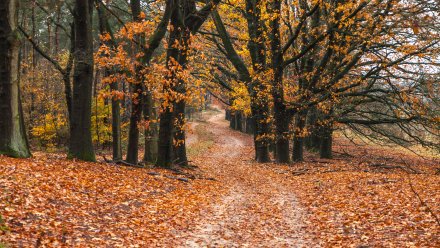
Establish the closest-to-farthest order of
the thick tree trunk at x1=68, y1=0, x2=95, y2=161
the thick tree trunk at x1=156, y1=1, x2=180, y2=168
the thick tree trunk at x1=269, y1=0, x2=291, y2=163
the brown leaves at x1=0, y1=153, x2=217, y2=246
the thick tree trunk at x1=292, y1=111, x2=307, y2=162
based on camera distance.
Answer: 1. the brown leaves at x1=0, y1=153, x2=217, y2=246
2. the thick tree trunk at x1=68, y1=0, x2=95, y2=161
3. the thick tree trunk at x1=156, y1=1, x2=180, y2=168
4. the thick tree trunk at x1=269, y1=0, x2=291, y2=163
5. the thick tree trunk at x1=292, y1=111, x2=307, y2=162

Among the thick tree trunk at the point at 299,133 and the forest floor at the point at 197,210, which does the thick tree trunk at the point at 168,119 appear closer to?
the forest floor at the point at 197,210

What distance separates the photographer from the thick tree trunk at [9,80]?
12.2 m

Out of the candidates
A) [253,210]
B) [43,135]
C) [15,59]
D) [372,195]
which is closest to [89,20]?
[15,59]

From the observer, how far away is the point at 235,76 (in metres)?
24.7

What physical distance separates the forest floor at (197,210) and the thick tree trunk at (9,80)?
0.78m

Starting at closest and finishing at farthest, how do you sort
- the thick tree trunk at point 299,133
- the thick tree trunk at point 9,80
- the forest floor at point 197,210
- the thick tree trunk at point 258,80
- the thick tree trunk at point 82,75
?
the forest floor at point 197,210
the thick tree trunk at point 9,80
the thick tree trunk at point 82,75
the thick tree trunk at point 258,80
the thick tree trunk at point 299,133

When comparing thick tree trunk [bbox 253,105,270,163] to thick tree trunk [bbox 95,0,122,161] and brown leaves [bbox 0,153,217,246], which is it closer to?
thick tree trunk [bbox 95,0,122,161]

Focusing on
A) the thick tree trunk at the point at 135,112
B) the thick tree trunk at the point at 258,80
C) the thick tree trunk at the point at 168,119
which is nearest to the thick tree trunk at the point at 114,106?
the thick tree trunk at the point at 135,112

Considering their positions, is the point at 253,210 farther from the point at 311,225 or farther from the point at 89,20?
the point at 89,20

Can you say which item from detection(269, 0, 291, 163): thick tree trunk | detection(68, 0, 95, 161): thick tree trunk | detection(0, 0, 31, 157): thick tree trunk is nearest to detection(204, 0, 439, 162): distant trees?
detection(269, 0, 291, 163): thick tree trunk

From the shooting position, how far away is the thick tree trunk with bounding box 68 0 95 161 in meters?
13.9

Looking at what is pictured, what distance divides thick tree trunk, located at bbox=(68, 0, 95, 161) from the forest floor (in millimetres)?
1146

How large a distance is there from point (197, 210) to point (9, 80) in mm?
7120

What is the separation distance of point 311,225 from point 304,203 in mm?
2716
